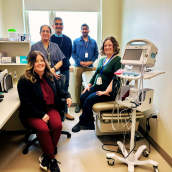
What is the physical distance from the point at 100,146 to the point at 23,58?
1637mm

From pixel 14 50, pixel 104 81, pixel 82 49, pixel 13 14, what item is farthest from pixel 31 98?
pixel 13 14

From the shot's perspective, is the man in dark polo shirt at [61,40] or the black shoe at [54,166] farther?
the man in dark polo shirt at [61,40]

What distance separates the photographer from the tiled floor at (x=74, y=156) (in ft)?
5.55

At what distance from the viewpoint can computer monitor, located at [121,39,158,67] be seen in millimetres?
1382

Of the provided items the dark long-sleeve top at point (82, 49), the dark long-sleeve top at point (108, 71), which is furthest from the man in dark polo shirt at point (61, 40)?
the dark long-sleeve top at point (108, 71)

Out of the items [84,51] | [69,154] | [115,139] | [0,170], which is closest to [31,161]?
[0,170]

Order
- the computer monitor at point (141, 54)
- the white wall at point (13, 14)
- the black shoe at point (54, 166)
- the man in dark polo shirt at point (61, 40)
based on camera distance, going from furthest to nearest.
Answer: the white wall at point (13, 14)
the man in dark polo shirt at point (61, 40)
the black shoe at point (54, 166)
the computer monitor at point (141, 54)

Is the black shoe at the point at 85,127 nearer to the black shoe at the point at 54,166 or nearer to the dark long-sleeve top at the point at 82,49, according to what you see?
the black shoe at the point at 54,166

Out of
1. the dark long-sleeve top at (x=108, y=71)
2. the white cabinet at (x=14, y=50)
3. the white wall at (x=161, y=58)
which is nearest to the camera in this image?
the white wall at (x=161, y=58)

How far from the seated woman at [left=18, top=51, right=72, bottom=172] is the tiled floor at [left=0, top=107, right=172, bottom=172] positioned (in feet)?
0.57

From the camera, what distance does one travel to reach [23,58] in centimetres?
241

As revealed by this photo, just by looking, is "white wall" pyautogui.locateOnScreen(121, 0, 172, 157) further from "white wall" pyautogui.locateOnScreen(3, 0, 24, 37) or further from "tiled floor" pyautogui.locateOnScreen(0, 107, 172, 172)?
"white wall" pyautogui.locateOnScreen(3, 0, 24, 37)

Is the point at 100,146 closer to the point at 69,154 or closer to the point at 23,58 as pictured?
the point at 69,154

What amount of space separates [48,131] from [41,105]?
327mm
